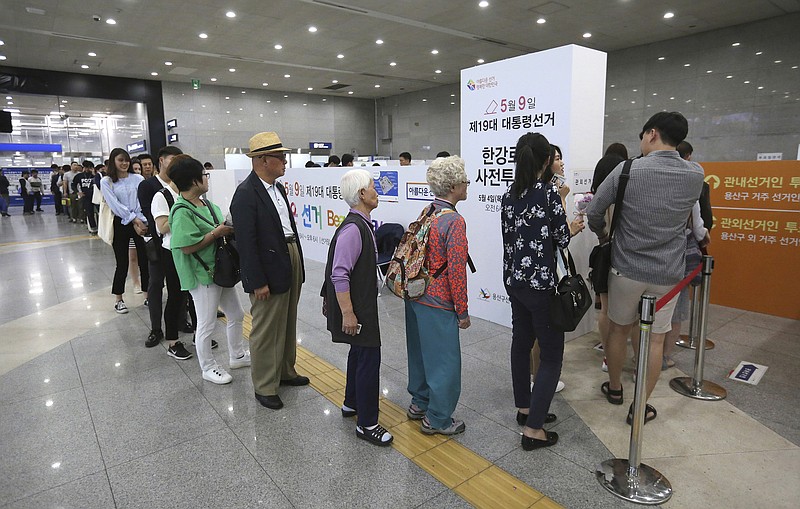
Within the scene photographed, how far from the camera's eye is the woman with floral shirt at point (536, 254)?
224 cm

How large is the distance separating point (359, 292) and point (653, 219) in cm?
149

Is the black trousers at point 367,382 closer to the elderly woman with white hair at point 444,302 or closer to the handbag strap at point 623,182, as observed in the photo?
the elderly woman with white hair at point 444,302

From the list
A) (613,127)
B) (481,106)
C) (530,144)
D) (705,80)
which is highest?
(705,80)

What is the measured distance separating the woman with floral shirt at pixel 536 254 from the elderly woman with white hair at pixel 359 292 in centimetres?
70

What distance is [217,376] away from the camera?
324cm

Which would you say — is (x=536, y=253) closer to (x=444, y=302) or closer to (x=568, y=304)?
(x=568, y=304)

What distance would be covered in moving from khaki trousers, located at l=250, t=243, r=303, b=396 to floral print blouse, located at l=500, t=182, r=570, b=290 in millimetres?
1388

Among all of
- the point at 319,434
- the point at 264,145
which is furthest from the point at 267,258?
the point at 319,434

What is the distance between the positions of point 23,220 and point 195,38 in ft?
29.7

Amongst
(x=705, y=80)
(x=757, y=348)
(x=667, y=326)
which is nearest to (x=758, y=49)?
(x=705, y=80)

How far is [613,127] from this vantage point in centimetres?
1244

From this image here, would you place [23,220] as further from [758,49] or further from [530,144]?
[758,49]

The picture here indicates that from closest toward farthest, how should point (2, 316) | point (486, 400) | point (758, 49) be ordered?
point (486, 400), point (2, 316), point (758, 49)

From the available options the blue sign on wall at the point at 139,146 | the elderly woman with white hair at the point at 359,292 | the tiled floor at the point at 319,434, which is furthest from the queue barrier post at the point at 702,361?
the blue sign on wall at the point at 139,146
